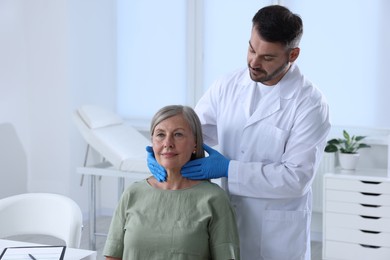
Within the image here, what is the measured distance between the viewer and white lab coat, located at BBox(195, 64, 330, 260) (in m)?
1.99

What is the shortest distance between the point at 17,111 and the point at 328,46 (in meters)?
2.12

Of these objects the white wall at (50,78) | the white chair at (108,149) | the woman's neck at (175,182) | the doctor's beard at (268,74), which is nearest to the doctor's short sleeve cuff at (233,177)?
the woman's neck at (175,182)

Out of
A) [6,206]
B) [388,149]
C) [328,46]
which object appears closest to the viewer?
[6,206]

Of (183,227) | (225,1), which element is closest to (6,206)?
(183,227)

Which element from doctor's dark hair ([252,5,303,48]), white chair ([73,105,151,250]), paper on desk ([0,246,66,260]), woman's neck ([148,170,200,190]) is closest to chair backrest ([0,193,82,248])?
paper on desk ([0,246,66,260])

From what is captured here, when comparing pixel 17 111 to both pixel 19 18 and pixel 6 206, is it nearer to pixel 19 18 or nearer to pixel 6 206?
pixel 19 18

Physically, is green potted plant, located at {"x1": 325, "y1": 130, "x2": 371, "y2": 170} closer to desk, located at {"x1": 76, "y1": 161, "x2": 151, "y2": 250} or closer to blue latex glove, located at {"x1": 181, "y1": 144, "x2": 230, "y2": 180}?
desk, located at {"x1": 76, "y1": 161, "x2": 151, "y2": 250}

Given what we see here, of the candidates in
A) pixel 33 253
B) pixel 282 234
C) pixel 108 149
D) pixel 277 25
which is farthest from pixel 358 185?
pixel 33 253

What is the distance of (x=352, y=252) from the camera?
12.8 feet

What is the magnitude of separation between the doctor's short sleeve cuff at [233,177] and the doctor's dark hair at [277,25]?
1.21 ft

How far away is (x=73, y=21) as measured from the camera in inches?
187

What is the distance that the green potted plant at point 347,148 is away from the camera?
4.05 meters

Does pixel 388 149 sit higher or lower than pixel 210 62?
lower

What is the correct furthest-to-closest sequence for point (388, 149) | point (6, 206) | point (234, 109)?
1. point (388, 149)
2. point (6, 206)
3. point (234, 109)
